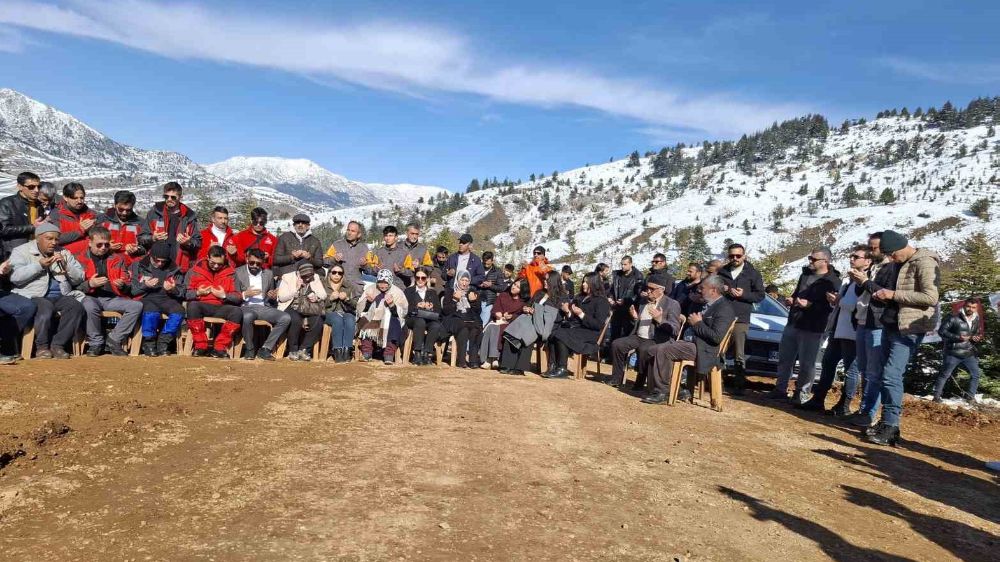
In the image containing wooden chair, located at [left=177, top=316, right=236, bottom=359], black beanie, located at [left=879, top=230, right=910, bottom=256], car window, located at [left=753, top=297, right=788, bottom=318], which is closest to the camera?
black beanie, located at [left=879, top=230, right=910, bottom=256]

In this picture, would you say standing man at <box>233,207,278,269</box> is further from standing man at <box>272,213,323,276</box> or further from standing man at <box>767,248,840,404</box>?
standing man at <box>767,248,840,404</box>

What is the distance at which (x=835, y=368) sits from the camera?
708 cm

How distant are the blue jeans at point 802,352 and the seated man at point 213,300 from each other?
24.3 ft

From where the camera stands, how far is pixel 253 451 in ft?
12.8

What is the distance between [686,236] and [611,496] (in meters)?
124

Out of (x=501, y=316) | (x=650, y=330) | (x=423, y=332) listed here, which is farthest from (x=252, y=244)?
(x=650, y=330)

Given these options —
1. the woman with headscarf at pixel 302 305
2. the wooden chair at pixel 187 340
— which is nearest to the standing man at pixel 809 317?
the woman with headscarf at pixel 302 305

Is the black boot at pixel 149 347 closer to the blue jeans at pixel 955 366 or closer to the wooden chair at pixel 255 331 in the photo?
the wooden chair at pixel 255 331

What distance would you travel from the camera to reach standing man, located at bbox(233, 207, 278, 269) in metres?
8.38

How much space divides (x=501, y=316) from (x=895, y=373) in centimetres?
521

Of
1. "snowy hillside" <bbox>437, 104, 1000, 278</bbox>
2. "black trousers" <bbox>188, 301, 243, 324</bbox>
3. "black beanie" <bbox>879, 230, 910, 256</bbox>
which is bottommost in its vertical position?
"black trousers" <bbox>188, 301, 243, 324</bbox>

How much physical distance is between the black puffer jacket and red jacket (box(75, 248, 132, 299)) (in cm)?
1155

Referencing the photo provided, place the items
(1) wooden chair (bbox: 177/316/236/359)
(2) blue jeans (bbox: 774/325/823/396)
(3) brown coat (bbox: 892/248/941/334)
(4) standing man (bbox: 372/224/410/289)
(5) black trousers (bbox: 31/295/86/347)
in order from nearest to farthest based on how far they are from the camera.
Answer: (3) brown coat (bbox: 892/248/941/334), (5) black trousers (bbox: 31/295/86/347), (2) blue jeans (bbox: 774/325/823/396), (1) wooden chair (bbox: 177/316/236/359), (4) standing man (bbox: 372/224/410/289)

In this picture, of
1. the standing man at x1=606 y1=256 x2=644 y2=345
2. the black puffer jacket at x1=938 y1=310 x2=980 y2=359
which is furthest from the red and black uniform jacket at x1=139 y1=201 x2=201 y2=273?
the black puffer jacket at x1=938 y1=310 x2=980 y2=359
